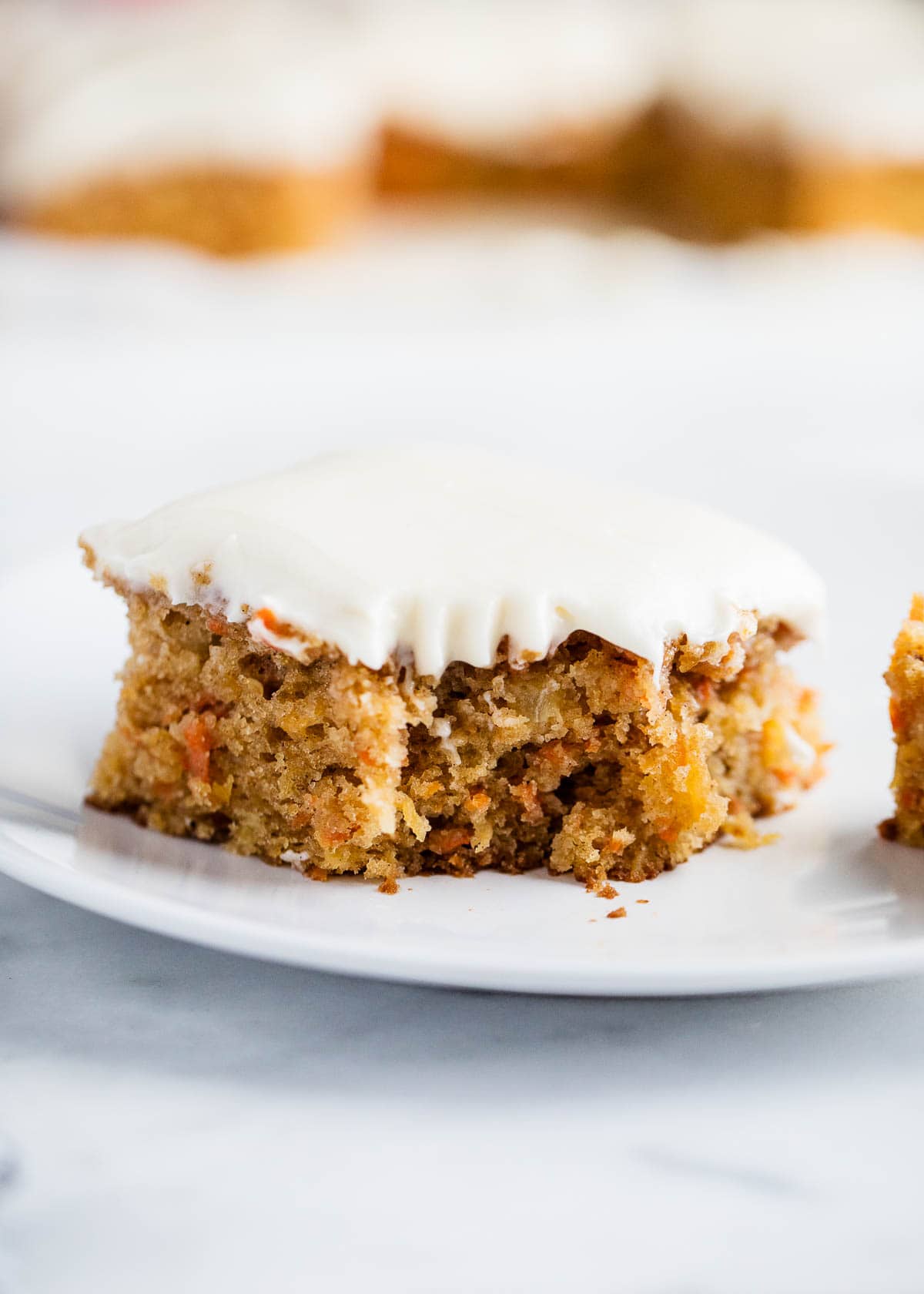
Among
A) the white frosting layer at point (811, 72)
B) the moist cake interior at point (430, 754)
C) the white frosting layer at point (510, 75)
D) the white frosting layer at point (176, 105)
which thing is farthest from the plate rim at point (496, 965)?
the white frosting layer at point (510, 75)

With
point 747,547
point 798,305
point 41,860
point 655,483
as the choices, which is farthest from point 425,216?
point 41,860

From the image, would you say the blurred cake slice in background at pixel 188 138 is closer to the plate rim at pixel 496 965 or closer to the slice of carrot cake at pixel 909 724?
the slice of carrot cake at pixel 909 724

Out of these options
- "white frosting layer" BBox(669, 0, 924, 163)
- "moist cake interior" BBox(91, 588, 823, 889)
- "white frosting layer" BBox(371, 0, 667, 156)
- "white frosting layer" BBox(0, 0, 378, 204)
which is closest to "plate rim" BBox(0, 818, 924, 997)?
"moist cake interior" BBox(91, 588, 823, 889)

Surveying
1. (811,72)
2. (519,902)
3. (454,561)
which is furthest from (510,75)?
(519,902)

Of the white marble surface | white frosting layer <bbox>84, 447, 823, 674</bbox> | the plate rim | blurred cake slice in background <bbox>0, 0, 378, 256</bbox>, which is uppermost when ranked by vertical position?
blurred cake slice in background <bbox>0, 0, 378, 256</bbox>

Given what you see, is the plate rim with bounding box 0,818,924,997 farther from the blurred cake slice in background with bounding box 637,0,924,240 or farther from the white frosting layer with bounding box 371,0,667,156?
the white frosting layer with bounding box 371,0,667,156

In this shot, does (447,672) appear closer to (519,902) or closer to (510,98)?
(519,902)
